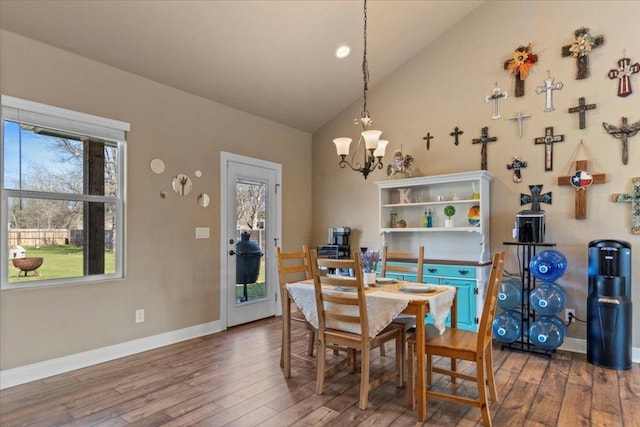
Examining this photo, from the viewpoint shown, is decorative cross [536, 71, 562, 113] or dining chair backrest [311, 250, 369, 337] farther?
decorative cross [536, 71, 562, 113]

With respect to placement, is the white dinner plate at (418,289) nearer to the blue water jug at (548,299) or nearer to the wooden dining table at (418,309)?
the wooden dining table at (418,309)

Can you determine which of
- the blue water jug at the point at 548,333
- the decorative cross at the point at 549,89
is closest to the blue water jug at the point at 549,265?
the blue water jug at the point at 548,333

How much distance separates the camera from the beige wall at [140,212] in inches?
119

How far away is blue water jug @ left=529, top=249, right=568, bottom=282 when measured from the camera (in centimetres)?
353

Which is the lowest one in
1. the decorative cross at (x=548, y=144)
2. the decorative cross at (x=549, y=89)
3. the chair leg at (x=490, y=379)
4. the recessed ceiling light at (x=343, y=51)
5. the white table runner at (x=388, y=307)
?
the chair leg at (x=490, y=379)

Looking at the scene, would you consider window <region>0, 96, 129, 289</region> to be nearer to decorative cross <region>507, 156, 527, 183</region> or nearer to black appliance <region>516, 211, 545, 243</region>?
black appliance <region>516, 211, 545, 243</region>

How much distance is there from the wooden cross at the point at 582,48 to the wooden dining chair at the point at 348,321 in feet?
10.6

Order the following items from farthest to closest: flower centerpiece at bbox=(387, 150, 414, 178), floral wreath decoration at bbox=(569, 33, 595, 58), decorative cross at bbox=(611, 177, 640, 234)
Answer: flower centerpiece at bbox=(387, 150, 414, 178), floral wreath decoration at bbox=(569, 33, 595, 58), decorative cross at bbox=(611, 177, 640, 234)

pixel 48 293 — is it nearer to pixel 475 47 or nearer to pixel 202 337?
pixel 202 337

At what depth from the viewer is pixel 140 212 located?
3744 mm

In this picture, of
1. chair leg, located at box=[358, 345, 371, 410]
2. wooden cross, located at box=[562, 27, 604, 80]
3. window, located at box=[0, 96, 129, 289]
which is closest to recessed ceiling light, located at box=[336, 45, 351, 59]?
wooden cross, located at box=[562, 27, 604, 80]

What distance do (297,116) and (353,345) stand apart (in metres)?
3.59

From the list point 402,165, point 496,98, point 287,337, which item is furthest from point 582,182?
point 287,337

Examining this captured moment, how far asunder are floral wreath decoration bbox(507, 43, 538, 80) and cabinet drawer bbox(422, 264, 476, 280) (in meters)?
2.19
